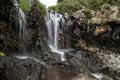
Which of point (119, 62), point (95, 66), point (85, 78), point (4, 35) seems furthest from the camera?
point (119, 62)

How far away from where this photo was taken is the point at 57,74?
19.4 meters

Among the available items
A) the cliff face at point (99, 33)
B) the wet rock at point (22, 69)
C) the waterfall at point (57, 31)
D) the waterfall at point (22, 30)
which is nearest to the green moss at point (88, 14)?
the cliff face at point (99, 33)

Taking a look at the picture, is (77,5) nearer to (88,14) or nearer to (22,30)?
(88,14)

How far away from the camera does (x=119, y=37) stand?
96.5ft

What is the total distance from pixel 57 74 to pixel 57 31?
11563 mm

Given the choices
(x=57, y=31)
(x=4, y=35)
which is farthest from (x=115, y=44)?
(x=4, y=35)

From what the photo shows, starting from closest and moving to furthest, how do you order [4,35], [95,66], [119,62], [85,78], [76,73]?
[85,78] → [76,73] → [4,35] → [95,66] → [119,62]

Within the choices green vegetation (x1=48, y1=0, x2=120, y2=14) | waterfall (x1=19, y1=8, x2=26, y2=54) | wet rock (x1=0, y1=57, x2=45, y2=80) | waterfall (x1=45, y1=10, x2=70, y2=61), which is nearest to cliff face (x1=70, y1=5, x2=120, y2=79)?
waterfall (x1=45, y1=10, x2=70, y2=61)

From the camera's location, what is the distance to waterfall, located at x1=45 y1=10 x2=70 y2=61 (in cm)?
2909

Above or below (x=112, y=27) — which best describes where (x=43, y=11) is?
above

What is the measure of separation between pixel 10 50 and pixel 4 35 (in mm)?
1748

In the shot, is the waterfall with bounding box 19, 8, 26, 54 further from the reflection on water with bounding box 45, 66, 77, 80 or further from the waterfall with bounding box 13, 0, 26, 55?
the reflection on water with bounding box 45, 66, 77, 80

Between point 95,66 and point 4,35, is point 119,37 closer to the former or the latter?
point 95,66

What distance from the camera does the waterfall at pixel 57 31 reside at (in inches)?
1145
